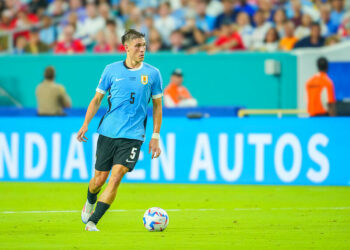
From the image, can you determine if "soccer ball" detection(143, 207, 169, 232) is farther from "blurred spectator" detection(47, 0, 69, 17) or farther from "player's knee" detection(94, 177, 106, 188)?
"blurred spectator" detection(47, 0, 69, 17)

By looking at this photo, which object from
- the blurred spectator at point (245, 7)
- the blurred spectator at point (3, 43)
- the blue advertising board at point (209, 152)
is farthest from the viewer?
the blurred spectator at point (3, 43)

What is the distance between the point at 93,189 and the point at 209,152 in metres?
6.22

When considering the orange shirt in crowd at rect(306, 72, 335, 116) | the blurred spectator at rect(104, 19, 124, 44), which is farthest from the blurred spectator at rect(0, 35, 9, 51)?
the orange shirt in crowd at rect(306, 72, 335, 116)

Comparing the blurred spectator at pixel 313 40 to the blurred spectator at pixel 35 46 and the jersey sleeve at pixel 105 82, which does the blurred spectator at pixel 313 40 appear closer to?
the blurred spectator at pixel 35 46

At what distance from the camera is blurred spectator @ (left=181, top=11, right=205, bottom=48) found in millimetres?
22375

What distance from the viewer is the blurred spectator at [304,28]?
2134cm

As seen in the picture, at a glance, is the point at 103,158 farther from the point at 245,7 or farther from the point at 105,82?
the point at 245,7

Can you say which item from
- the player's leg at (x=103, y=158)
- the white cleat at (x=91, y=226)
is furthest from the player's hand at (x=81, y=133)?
the white cleat at (x=91, y=226)

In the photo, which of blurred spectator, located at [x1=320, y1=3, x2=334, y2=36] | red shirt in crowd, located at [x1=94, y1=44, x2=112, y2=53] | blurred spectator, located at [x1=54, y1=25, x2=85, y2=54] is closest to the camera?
blurred spectator, located at [x1=320, y1=3, x2=334, y2=36]

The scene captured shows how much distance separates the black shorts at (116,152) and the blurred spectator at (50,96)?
9.15 m

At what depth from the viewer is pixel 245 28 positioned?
21.9m

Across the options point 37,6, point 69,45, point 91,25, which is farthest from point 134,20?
point 37,6

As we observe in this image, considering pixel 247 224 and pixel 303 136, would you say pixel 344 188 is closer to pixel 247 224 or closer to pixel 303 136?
pixel 303 136

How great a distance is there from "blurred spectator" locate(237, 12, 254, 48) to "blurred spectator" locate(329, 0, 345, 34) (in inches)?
80.9
